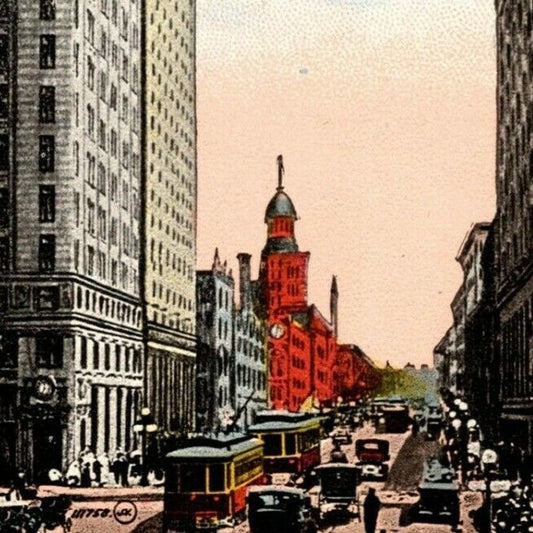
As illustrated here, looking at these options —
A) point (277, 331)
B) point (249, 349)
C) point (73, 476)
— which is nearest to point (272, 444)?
point (73, 476)

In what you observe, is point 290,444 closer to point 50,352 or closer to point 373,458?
point 373,458

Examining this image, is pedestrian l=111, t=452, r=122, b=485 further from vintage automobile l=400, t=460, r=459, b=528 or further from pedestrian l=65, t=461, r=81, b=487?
vintage automobile l=400, t=460, r=459, b=528

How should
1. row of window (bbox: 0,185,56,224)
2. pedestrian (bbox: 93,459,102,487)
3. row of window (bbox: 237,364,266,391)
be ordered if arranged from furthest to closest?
row of window (bbox: 237,364,266,391) → row of window (bbox: 0,185,56,224) → pedestrian (bbox: 93,459,102,487)

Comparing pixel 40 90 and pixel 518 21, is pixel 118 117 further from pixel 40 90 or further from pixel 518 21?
pixel 518 21

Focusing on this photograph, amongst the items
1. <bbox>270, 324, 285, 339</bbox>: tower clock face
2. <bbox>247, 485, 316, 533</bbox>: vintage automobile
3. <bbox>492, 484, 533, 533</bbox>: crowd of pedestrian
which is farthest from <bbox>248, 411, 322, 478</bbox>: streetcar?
<bbox>270, 324, 285, 339</bbox>: tower clock face

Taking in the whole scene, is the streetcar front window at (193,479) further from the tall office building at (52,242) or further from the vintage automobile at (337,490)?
the tall office building at (52,242)
